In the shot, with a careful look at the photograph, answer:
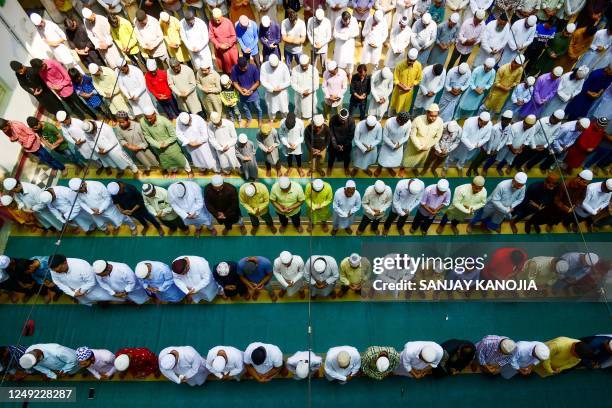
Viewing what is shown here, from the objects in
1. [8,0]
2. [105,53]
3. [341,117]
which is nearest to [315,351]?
[341,117]

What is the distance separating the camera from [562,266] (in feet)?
14.7

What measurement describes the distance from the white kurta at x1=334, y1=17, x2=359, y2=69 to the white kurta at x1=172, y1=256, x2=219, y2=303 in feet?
13.4

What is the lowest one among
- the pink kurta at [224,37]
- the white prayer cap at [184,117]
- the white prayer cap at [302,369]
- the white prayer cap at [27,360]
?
the white prayer cap at [302,369]

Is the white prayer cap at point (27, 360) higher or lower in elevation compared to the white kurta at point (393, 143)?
lower

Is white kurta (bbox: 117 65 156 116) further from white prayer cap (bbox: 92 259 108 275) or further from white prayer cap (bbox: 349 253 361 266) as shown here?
white prayer cap (bbox: 349 253 361 266)

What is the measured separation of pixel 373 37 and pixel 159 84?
A: 3353 millimetres

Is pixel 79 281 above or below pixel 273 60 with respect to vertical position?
below

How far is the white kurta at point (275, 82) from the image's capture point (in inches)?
231

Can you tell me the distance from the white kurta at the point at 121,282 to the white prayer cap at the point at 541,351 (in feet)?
14.3

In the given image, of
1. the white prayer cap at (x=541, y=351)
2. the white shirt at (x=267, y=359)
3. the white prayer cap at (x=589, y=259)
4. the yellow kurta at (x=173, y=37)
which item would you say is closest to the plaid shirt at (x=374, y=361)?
the white shirt at (x=267, y=359)

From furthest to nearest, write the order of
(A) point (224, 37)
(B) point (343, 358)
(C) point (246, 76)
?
(A) point (224, 37)
(C) point (246, 76)
(B) point (343, 358)

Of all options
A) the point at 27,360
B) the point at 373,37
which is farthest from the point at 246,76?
the point at 27,360

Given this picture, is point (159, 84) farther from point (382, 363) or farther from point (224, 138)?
point (382, 363)

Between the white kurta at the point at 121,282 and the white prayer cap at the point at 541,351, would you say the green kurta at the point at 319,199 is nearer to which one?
the white kurta at the point at 121,282
